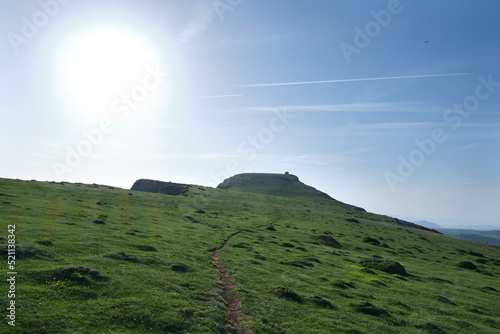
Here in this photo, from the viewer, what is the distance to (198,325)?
19.0m

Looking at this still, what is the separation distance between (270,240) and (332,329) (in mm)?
37431

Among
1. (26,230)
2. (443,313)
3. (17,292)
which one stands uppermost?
(26,230)

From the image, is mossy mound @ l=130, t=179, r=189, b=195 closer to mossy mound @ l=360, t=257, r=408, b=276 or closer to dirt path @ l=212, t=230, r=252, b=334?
mossy mound @ l=360, t=257, r=408, b=276

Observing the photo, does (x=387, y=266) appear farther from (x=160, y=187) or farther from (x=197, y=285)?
(x=160, y=187)

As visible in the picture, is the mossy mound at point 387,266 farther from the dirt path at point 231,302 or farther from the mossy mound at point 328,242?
the dirt path at point 231,302

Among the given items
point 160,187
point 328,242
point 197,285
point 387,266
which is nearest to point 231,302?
point 197,285

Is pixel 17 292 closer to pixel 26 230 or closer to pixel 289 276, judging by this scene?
pixel 26 230

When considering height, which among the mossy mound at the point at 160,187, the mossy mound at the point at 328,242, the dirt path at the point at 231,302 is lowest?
the dirt path at the point at 231,302

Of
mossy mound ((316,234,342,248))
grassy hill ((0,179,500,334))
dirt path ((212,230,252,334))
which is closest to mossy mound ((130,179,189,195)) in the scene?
mossy mound ((316,234,342,248))

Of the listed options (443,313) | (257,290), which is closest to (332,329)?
(257,290)

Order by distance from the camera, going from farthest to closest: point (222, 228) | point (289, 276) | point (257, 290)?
point (222, 228)
point (289, 276)
point (257, 290)

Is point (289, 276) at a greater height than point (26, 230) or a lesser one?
lesser

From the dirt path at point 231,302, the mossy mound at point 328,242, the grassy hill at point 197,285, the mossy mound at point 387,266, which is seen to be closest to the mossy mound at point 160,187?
the mossy mound at point 328,242

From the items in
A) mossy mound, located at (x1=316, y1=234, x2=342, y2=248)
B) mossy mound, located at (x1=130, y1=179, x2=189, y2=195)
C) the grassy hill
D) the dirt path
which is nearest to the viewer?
the grassy hill
